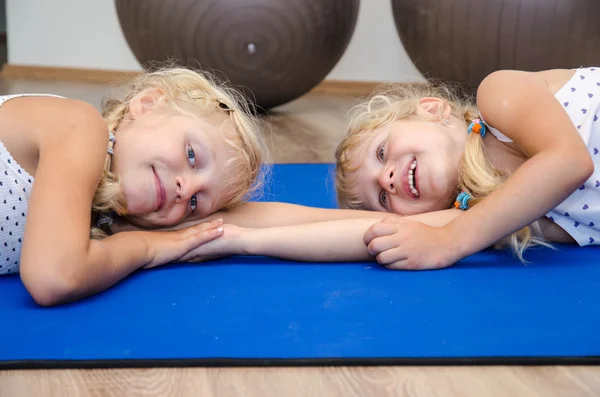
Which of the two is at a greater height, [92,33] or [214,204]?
[214,204]

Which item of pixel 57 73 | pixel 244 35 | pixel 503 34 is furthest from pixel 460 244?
pixel 57 73

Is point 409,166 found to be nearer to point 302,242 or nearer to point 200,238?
point 302,242

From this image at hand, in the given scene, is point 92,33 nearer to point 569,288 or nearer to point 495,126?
point 495,126

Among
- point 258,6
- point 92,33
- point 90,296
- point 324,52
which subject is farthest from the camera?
point 92,33

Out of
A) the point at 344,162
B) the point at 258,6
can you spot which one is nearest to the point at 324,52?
the point at 258,6

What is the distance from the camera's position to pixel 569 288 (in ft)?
3.82

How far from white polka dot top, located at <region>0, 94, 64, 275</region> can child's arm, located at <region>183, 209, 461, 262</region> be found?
26 centimetres

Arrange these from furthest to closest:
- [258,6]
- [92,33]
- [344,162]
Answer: [92,33] → [258,6] → [344,162]

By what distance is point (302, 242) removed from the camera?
50.4 inches

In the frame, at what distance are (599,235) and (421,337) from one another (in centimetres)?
61

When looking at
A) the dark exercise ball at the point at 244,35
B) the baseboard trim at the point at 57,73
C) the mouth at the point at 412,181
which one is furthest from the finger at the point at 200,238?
the baseboard trim at the point at 57,73

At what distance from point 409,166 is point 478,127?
0.54ft

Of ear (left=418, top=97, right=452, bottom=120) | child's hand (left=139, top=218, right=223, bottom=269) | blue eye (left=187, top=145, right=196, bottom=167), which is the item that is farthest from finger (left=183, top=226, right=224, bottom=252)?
ear (left=418, top=97, right=452, bottom=120)

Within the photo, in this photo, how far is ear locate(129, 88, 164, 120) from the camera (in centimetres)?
135
